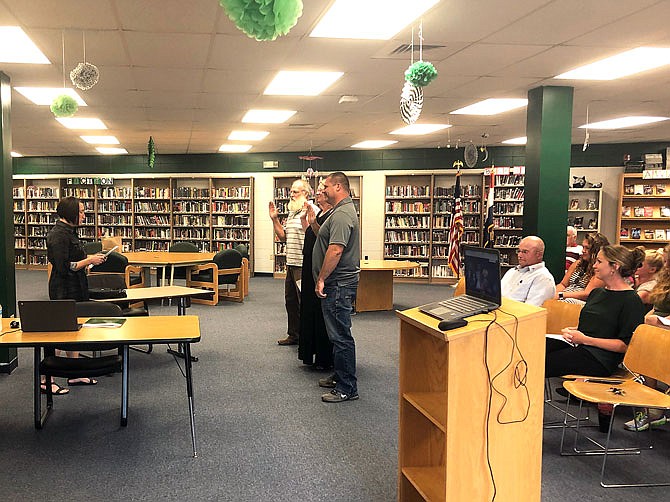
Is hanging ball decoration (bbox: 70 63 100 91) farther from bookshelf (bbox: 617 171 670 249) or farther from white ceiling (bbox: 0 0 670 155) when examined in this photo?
bookshelf (bbox: 617 171 670 249)

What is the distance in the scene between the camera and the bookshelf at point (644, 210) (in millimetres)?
10094

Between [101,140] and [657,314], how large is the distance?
9.95m

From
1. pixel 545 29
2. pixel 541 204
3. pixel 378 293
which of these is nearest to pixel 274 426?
pixel 545 29

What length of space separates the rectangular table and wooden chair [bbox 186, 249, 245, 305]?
482 centimetres

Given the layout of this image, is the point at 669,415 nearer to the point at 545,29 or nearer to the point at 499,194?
the point at 545,29

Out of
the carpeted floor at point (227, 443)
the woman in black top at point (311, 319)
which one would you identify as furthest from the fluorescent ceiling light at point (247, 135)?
the carpeted floor at point (227, 443)

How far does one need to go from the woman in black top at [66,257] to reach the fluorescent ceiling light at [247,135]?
5.39 m

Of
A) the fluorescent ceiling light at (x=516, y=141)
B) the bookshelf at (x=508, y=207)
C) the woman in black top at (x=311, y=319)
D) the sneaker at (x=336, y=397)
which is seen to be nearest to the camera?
the sneaker at (x=336, y=397)

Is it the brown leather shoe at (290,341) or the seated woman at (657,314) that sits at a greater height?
the seated woman at (657,314)

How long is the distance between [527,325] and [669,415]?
2525 millimetres

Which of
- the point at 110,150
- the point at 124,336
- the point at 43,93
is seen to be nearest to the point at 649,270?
the point at 124,336

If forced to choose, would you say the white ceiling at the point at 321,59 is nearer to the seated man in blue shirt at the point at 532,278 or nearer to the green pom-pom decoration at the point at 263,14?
the green pom-pom decoration at the point at 263,14

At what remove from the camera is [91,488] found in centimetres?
285

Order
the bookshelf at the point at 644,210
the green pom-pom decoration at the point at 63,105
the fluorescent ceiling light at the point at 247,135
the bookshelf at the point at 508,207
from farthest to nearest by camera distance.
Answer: the bookshelf at the point at 508,207
the bookshelf at the point at 644,210
the fluorescent ceiling light at the point at 247,135
the green pom-pom decoration at the point at 63,105
